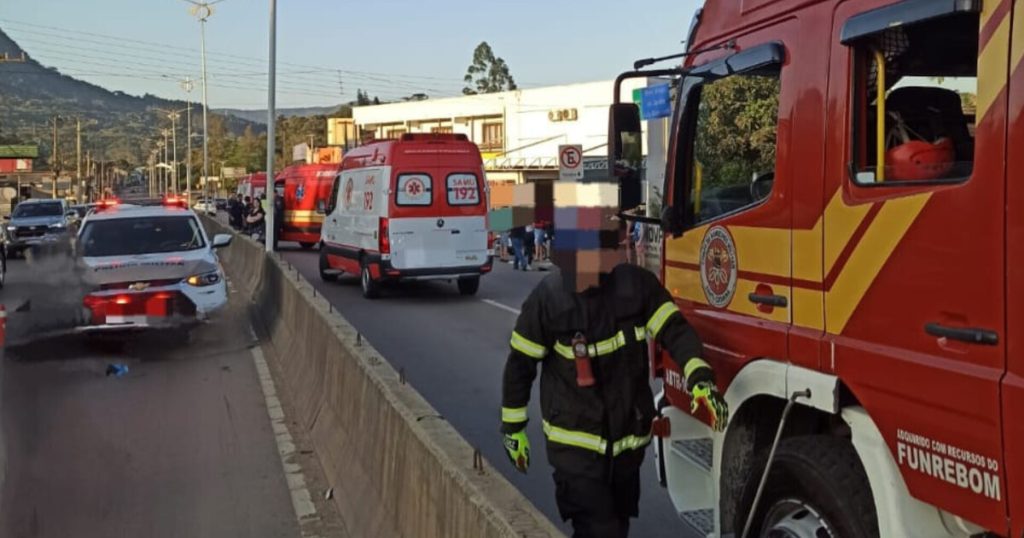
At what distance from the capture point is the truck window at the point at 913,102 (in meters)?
2.96

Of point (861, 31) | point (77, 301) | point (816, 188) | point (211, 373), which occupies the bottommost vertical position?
point (211, 373)

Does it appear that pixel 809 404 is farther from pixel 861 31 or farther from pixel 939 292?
pixel 861 31

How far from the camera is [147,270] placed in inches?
459

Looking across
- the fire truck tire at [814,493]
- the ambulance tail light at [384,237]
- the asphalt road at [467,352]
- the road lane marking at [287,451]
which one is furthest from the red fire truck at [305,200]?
the fire truck tire at [814,493]

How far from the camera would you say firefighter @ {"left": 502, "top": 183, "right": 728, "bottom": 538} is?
3756 millimetres

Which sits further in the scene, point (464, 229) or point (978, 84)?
point (464, 229)

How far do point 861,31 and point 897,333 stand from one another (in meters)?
0.97

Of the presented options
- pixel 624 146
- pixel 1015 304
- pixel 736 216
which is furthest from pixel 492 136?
pixel 1015 304

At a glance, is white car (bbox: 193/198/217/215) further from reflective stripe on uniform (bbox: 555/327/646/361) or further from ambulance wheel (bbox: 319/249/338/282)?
reflective stripe on uniform (bbox: 555/327/646/361)

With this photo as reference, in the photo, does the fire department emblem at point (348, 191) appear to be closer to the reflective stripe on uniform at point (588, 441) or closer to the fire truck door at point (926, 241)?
the reflective stripe on uniform at point (588, 441)

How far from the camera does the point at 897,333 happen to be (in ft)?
9.55

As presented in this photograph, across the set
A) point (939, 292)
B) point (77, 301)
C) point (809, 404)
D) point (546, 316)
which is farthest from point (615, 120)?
point (77, 301)

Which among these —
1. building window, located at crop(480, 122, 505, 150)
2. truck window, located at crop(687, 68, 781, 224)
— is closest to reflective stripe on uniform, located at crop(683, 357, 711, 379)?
truck window, located at crop(687, 68, 781, 224)

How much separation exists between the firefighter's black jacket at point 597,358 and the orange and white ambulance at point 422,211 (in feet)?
42.1
